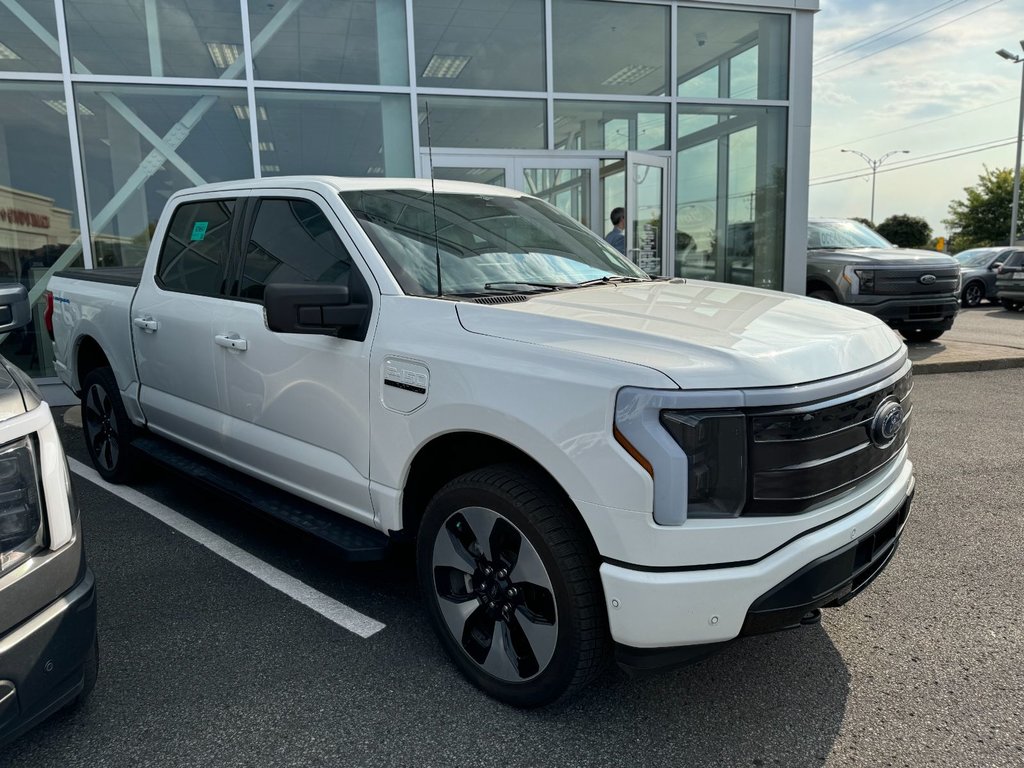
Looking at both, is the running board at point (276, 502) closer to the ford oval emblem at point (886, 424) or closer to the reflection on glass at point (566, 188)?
the ford oval emblem at point (886, 424)

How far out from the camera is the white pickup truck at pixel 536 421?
208 centimetres

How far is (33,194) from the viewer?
852 centimetres

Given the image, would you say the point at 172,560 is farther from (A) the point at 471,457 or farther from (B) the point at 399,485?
(A) the point at 471,457

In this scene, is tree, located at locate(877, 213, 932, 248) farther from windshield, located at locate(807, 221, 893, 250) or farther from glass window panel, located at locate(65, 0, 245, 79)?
glass window panel, located at locate(65, 0, 245, 79)

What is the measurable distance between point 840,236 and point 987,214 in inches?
1727

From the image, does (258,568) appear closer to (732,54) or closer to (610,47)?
(610,47)

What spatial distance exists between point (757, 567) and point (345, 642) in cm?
166

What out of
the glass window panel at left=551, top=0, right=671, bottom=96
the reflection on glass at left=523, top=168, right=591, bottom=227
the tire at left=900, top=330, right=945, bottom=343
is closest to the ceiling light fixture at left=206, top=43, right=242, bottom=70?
the reflection on glass at left=523, top=168, right=591, bottom=227

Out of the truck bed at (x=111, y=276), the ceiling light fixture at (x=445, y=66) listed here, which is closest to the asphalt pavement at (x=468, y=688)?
the truck bed at (x=111, y=276)

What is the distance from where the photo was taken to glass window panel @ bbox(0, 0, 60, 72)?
8305mm

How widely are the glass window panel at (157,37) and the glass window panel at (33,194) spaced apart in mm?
634

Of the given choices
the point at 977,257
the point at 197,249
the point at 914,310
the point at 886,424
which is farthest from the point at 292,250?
the point at 977,257

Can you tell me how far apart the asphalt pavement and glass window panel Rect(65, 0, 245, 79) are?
7.02 metres

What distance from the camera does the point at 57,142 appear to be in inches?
335
